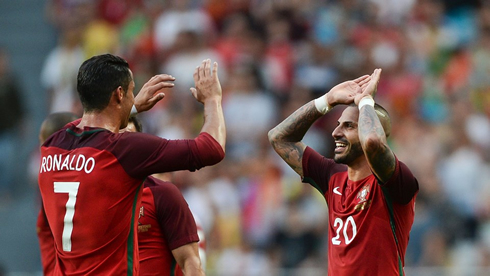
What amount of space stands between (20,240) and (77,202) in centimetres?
990

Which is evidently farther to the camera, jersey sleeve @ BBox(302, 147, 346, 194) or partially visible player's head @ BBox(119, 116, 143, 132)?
partially visible player's head @ BBox(119, 116, 143, 132)

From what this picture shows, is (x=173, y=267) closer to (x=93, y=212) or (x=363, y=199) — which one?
(x=93, y=212)

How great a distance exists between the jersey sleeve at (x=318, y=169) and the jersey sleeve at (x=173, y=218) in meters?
0.94

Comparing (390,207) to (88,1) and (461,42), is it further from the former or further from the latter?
(88,1)

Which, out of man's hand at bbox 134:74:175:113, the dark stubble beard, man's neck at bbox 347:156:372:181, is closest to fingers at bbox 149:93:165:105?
man's hand at bbox 134:74:175:113

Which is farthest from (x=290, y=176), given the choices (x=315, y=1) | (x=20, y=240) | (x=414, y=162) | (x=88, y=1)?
(x=88, y=1)

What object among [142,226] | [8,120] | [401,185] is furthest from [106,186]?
[8,120]

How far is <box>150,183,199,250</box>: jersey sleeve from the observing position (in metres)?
6.17

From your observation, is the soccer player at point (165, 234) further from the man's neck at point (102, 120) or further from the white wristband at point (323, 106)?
the white wristband at point (323, 106)

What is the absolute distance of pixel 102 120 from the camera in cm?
527

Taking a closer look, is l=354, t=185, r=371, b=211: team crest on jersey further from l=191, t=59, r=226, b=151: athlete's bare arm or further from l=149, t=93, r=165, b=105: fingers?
l=149, t=93, r=165, b=105: fingers

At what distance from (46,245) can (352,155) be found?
2467 millimetres

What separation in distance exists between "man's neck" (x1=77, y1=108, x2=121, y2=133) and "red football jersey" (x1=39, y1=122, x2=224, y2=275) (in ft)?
0.22

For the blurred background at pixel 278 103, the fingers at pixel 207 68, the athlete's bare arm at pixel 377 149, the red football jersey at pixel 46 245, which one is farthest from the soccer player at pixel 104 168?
→ the blurred background at pixel 278 103
